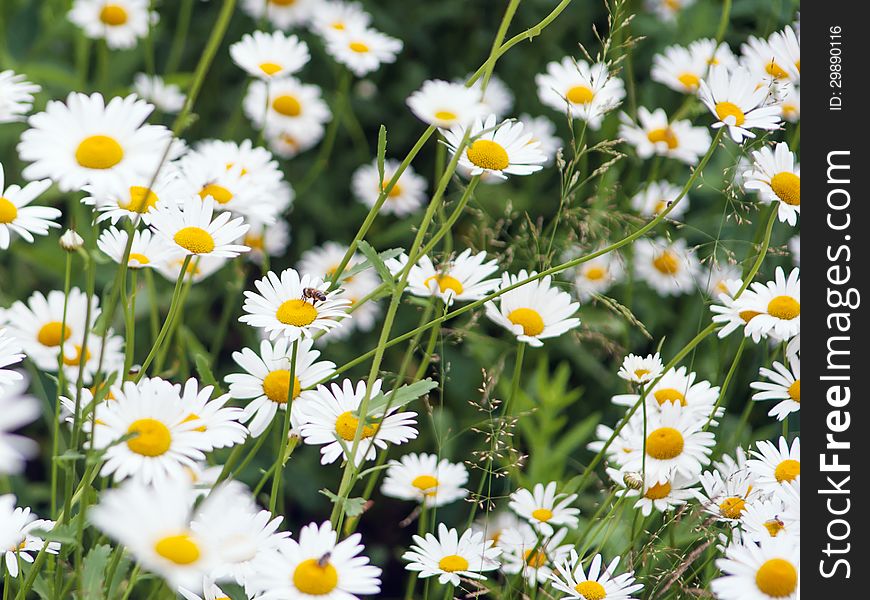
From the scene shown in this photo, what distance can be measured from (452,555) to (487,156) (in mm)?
379

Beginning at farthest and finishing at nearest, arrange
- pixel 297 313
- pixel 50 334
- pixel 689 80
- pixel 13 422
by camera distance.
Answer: pixel 689 80, pixel 50 334, pixel 297 313, pixel 13 422

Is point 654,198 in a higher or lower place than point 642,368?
higher

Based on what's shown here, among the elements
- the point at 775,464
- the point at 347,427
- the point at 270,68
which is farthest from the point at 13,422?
the point at 270,68

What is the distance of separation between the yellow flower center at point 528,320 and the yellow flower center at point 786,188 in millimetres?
270

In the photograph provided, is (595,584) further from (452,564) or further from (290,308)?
(290,308)

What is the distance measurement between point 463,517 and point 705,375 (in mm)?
464

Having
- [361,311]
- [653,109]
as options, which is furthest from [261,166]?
[653,109]

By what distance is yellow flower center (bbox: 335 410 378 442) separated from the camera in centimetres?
92

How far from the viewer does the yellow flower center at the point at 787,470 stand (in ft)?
3.17

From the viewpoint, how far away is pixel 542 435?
1.53 m

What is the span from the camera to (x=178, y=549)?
0.62m
